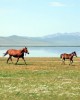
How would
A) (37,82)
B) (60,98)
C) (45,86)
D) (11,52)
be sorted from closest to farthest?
1. (60,98)
2. (45,86)
3. (37,82)
4. (11,52)

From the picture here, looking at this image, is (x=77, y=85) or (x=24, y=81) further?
(x=24, y=81)

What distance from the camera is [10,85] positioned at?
27.6 metres

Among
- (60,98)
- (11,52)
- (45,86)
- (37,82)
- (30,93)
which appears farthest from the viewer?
(11,52)

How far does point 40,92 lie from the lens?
24.2 metres

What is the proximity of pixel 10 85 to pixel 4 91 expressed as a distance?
2.93 metres

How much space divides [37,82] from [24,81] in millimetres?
1233

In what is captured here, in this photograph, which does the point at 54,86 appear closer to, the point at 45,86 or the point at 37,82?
the point at 45,86

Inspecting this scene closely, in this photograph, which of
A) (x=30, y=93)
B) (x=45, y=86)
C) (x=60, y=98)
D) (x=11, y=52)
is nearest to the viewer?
(x=60, y=98)

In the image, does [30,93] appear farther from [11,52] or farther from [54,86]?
[11,52]

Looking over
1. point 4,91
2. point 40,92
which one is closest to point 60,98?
point 40,92

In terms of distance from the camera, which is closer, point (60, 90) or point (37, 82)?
point (60, 90)

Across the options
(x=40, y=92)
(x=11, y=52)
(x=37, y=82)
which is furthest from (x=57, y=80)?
(x=11, y=52)

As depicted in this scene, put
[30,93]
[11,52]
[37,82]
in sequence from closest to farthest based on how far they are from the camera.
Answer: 1. [30,93]
2. [37,82]
3. [11,52]

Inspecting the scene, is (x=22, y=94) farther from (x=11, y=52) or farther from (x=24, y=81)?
(x=11, y=52)
